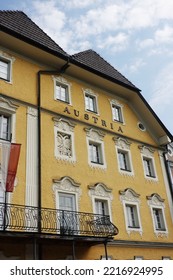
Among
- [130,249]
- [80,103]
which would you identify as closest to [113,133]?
[80,103]

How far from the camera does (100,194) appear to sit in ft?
50.8

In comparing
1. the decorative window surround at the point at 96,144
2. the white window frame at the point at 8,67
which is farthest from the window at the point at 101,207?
the white window frame at the point at 8,67

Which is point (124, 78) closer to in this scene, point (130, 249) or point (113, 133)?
point (113, 133)

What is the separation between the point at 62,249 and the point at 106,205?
359 cm

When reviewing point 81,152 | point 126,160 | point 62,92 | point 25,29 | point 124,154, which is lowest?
point 81,152

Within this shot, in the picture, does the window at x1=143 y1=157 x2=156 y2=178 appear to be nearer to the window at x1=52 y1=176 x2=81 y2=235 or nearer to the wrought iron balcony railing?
the wrought iron balcony railing

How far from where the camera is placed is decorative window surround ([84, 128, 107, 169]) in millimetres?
16386

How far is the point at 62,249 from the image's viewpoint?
12766mm

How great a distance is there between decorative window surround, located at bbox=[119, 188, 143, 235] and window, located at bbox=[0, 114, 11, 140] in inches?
252

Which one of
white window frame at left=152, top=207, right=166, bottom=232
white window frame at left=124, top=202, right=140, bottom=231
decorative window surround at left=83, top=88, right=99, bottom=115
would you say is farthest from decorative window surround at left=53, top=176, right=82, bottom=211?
white window frame at left=152, top=207, right=166, bottom=232

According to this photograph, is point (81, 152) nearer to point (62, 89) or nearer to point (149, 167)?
→ point (62, 89)

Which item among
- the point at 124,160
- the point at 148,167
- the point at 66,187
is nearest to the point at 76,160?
the point at 66,187

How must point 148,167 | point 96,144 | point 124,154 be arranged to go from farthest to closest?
point 148,167 < point 124,154 < point 96,144

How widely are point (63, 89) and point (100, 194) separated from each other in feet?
19.4
